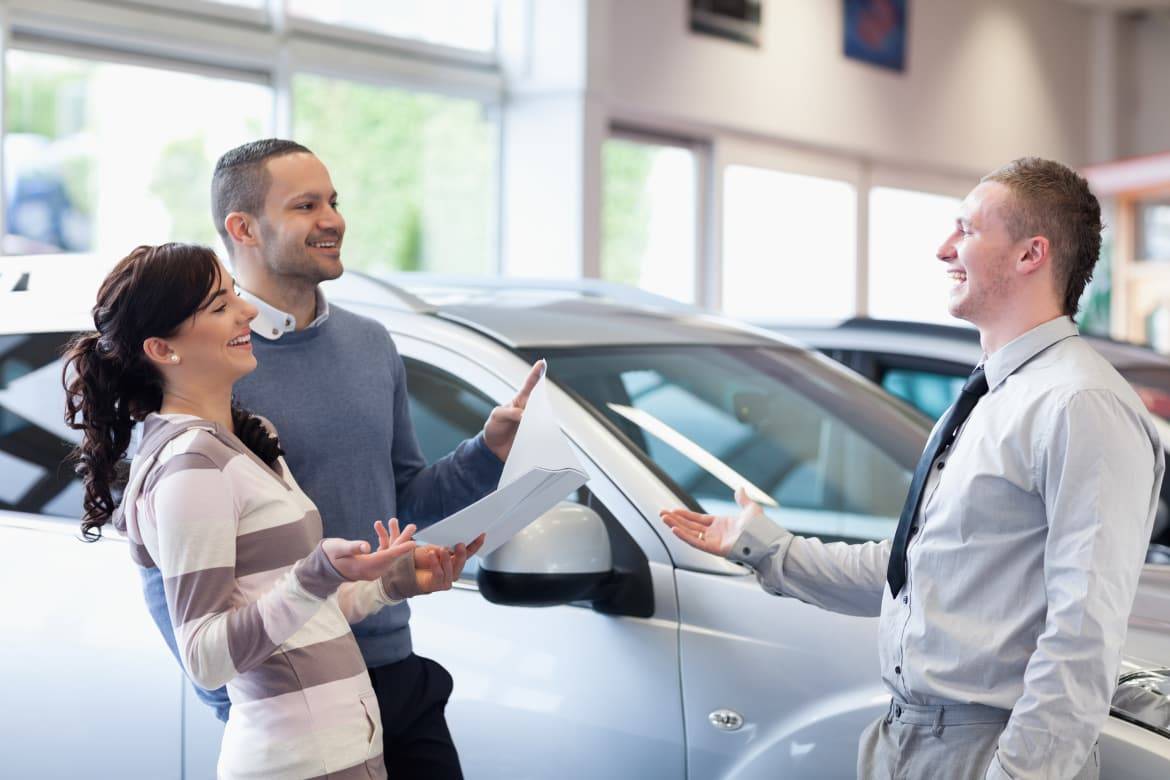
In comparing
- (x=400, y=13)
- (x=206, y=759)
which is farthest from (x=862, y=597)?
(x=400, y=13)

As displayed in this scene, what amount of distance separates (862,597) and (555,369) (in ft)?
2.66

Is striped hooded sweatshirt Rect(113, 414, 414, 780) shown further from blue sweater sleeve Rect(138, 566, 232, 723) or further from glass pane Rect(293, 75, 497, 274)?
glass pane Rect(293, 75, 497, 274)

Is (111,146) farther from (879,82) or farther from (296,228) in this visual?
(879,82)

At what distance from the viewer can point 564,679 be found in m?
2.33

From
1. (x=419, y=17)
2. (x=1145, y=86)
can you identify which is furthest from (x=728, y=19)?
(x=1145, y=86)

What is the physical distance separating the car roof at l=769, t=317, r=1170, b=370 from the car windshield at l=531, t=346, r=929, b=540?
106cm

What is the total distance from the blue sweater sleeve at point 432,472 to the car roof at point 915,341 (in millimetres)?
2152

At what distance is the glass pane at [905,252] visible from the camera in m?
10.8

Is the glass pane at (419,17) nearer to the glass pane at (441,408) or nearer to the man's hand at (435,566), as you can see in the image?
the glass pane at (441,408)

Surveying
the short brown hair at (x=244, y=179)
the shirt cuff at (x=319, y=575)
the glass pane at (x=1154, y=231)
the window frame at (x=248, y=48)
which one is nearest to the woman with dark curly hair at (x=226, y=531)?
the shirt cuff at (x=319, y=575)

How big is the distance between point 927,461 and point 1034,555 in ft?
0.68

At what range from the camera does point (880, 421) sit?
10.1 ft

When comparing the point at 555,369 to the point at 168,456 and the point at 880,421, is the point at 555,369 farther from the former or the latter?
the point at 168,456

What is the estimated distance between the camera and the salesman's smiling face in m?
2.16
